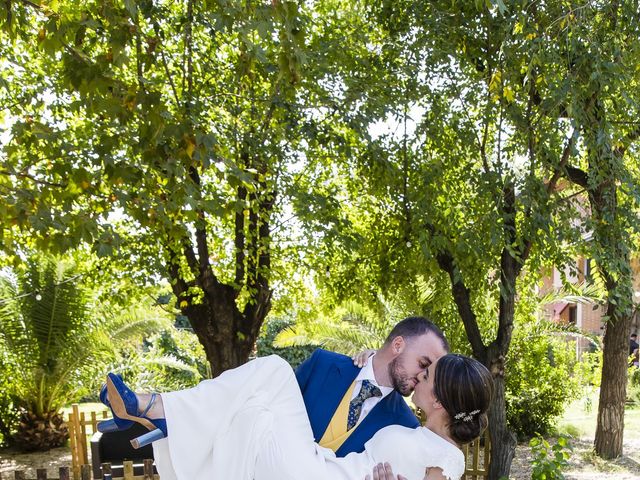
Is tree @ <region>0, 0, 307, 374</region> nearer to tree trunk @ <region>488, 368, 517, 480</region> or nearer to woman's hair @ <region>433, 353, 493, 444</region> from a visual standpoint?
woman's hair @ <region>433, 353, 493, 444</region>

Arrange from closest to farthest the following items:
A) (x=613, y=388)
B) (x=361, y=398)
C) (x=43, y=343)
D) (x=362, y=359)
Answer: (x=361, y=398), (x=362, y=359), (x=613, y=388), (x=43, y=343)

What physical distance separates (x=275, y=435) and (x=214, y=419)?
25 cm

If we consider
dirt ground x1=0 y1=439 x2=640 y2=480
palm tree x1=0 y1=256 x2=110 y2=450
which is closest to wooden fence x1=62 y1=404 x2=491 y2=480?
dirt ground x1=0 y1=439 x2=640 y2=480

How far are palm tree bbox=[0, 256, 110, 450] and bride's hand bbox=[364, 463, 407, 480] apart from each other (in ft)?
43.3

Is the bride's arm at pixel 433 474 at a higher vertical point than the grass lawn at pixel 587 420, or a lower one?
higher

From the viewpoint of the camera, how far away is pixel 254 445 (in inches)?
129

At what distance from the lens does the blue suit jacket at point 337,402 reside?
3.60 m

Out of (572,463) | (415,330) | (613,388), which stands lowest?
(572,463)

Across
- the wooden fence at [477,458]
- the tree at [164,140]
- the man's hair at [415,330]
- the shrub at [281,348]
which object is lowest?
the wooden fence at [477,458]

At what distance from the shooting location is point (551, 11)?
820cm

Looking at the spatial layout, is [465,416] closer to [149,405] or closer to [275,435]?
[275,435]

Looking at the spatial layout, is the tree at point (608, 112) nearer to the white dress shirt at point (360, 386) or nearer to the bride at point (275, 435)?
the white dress shirt at point (360, 386)

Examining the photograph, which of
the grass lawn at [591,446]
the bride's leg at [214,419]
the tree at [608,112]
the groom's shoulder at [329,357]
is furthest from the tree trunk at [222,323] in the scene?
the bride's leg at [214,419]

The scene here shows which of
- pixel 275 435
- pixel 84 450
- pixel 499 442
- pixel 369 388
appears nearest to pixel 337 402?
pixel 369 388
